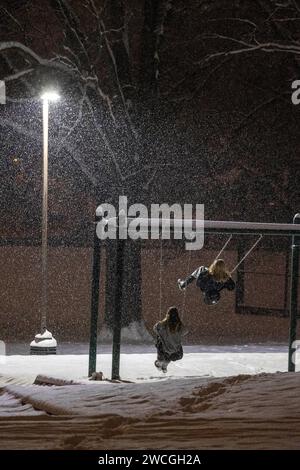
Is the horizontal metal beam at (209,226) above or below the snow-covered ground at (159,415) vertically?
above

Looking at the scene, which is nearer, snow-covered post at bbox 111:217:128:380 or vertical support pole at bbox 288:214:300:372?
snow-covered post at bbox 111:217:128:380

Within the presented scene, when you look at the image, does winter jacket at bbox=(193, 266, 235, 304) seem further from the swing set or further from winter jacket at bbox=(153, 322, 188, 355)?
winter jacket at bbox=(153, 322, 188, 355)

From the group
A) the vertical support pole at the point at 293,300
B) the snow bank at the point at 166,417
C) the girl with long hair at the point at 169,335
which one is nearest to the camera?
the snow bank at the point at 166,417

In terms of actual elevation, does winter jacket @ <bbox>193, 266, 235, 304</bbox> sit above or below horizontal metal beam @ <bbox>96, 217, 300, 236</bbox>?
below

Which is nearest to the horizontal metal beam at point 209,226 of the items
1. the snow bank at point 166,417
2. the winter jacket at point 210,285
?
the winter jacket at point 210,285

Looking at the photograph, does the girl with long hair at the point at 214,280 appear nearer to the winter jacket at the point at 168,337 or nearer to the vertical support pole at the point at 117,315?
the winter jacket at the point at 168,337

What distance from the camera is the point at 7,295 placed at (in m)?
29.5

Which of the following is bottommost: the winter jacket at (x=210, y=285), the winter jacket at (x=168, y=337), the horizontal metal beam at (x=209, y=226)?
the winter jacket at (x=168, y=337)

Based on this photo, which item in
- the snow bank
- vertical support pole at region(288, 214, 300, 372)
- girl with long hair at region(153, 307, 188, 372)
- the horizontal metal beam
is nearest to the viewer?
the snow bank

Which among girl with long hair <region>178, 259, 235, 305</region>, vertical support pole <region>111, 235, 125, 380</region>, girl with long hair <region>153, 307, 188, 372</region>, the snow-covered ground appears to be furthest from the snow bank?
girl with long hair <region>178, 259, 235, 305</region>

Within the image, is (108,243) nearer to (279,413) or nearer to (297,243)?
(297,243)

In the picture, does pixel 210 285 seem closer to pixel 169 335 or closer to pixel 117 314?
pixel 169 335

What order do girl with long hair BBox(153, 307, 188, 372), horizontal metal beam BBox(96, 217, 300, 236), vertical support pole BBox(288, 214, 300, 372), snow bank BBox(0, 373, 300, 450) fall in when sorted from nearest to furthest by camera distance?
snow bank BBox(0, 373, 300, 450), horizontal metal beam BBox(96, 217, 300, 236), girl with long hair BBox(153, 307, 188, 372), vertical support pole BBox(288, 214, 300, 372)
